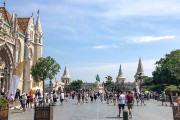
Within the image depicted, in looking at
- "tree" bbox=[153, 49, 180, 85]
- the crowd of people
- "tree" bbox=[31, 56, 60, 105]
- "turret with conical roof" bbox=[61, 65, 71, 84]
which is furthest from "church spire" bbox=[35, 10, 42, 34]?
"turret with conical roof" bbox=[61, 65, 71, 84]

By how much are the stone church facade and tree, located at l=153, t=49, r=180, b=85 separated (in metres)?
27.6

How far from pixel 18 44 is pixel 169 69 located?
3363 centimetres

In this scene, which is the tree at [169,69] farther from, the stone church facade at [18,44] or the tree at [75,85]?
the tree at [75,85]

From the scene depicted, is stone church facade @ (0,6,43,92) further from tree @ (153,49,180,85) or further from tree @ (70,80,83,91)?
tree @ (70,80,83,91)

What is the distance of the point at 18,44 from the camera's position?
159 feet

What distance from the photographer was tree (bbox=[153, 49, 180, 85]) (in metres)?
62.0

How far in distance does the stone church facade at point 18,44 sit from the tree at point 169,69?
27639 mm

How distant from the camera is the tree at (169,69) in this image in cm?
6203

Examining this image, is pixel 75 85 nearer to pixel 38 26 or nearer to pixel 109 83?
pixel 109 83

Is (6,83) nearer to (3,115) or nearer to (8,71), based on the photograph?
(8,71)

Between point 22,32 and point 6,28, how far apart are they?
10.0m

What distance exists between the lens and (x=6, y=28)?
43.8 m

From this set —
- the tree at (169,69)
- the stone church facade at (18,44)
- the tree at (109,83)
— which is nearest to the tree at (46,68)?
the stone church facade at (18,44)

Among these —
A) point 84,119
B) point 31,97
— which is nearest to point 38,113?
point 84,119
